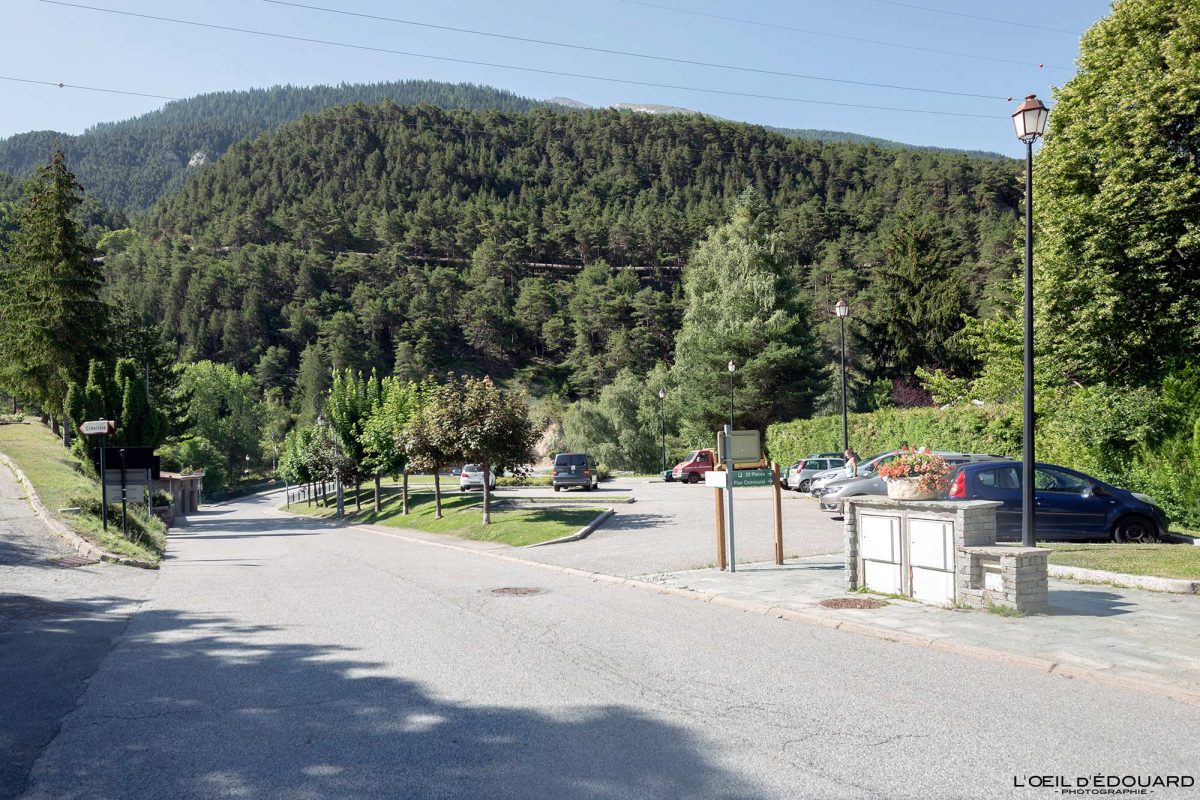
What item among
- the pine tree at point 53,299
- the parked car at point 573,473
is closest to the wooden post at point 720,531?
the parked car at point 573,473

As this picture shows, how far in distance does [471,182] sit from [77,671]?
632 feet

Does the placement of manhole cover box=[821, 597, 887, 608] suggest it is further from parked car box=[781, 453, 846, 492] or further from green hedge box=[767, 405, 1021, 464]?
parked car box=[781, 453, 846, 492]

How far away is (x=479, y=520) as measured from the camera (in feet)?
93.0

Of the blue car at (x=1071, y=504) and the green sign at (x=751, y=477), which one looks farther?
the blue car at (x=1071, y=504)

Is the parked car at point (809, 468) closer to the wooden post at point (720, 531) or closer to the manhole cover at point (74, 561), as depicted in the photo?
the wooden post at point (720, 531)

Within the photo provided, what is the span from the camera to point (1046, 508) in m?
15.8

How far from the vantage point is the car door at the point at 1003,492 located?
50.5 feet

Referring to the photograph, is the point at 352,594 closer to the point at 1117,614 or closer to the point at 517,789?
the point at 517,789

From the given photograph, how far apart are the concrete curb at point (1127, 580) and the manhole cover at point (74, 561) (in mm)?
17954

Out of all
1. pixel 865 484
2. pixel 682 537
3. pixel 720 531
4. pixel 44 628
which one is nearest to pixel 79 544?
pixel 44 628

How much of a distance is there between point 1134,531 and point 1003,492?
2.75 meters

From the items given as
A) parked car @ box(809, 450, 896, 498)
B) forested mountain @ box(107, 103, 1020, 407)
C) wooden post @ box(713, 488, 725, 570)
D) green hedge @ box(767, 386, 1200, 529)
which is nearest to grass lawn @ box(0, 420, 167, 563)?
wooden post @ box(713, 488, 725, 570)

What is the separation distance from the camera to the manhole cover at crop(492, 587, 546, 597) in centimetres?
1309

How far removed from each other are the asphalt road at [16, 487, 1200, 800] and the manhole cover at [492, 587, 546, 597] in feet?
7.03
